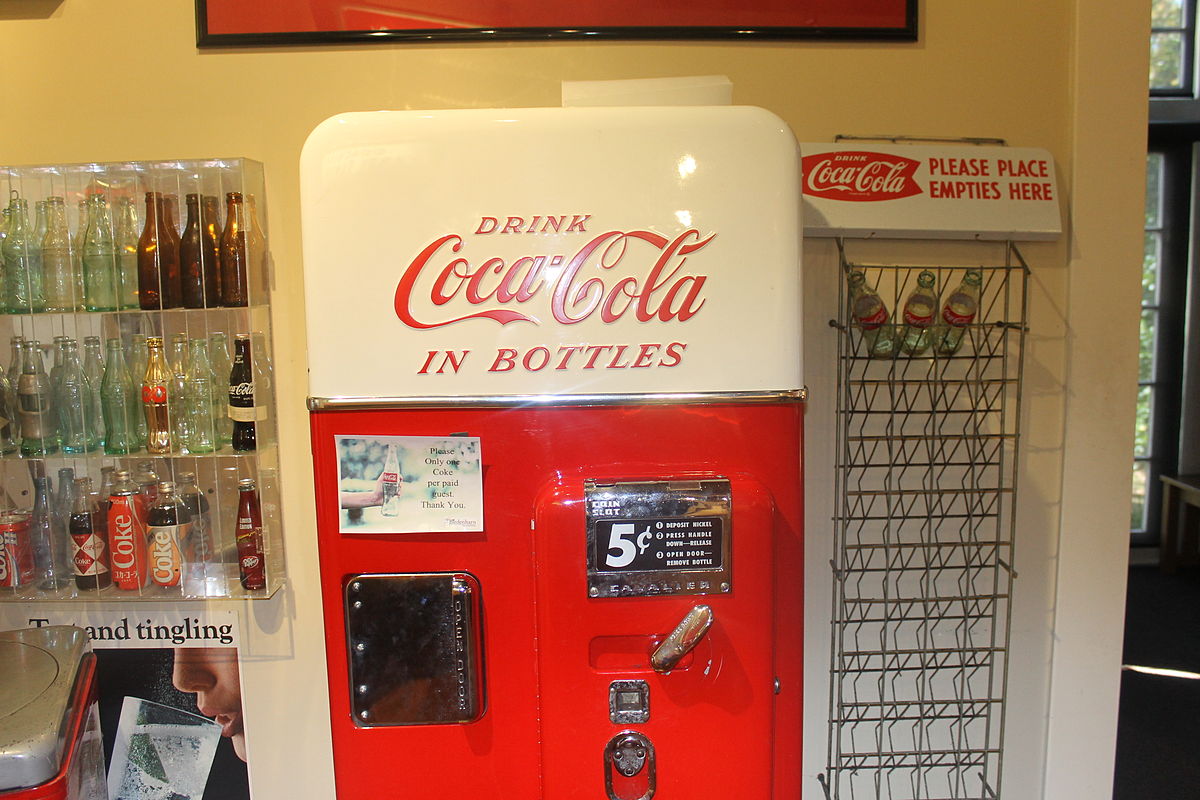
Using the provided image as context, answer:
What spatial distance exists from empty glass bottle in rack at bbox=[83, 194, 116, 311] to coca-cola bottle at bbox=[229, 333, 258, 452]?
36 centimetres

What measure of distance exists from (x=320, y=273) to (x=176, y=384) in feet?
2.91

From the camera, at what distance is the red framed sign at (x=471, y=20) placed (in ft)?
6.72

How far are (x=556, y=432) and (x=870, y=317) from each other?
102 centimetres

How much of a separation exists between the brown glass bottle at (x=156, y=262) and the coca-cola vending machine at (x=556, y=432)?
83cm

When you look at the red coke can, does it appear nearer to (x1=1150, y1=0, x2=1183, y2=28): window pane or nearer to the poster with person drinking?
the poster with person drinking

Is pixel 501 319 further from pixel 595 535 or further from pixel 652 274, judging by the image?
pixel 595 535

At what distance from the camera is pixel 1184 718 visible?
354 cm

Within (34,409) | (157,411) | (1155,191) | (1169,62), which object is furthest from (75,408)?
(1169,62)

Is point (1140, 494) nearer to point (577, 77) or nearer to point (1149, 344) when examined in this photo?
point (1149, 344)

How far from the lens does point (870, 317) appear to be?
2010 mm

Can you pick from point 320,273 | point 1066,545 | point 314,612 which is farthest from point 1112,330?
point 314,612

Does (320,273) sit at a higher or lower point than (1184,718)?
higher

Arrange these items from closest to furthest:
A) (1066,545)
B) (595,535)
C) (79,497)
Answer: (595,535) < (79,497) < (1066,545)

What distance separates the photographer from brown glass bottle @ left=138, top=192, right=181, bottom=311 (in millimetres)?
1966
